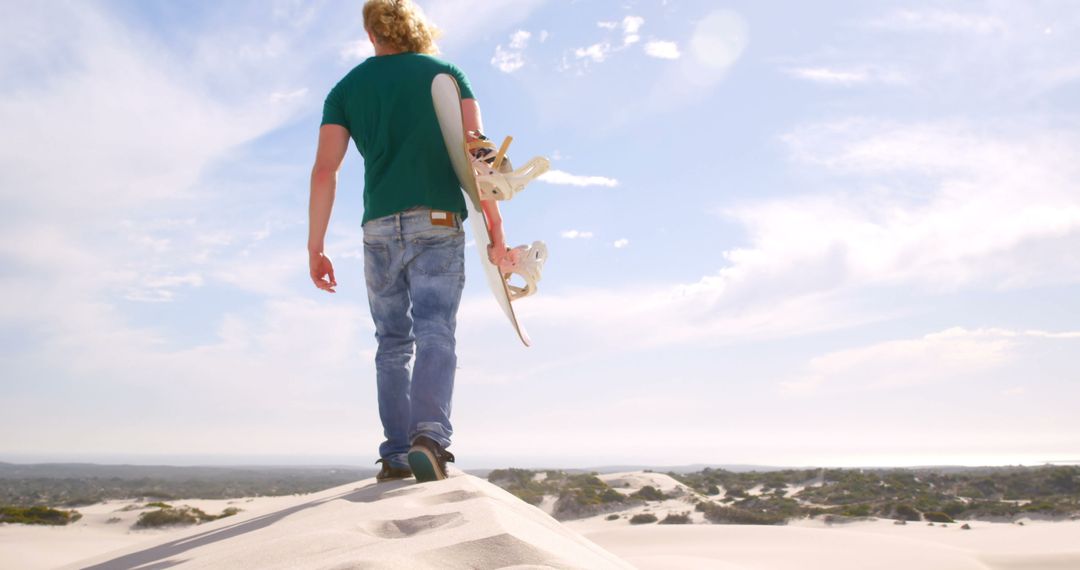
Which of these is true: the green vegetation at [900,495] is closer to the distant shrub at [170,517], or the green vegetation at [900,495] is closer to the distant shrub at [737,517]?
the distant shrub at [737,517]

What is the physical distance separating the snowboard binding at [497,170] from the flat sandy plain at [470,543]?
142cm

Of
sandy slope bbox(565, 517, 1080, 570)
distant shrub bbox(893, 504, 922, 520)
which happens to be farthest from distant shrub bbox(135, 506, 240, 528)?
distant shrub bbox(893, 504, 922, 520)

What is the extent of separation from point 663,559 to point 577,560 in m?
4.13

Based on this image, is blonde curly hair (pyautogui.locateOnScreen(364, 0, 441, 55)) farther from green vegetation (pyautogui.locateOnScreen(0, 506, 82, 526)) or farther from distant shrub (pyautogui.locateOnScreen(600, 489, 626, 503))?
distant shrub (pyautogui.locateOnScreen(600, 489, 626, 503))

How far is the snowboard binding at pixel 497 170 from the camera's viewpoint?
363 cm

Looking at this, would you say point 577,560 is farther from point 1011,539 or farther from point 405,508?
point 1011,539

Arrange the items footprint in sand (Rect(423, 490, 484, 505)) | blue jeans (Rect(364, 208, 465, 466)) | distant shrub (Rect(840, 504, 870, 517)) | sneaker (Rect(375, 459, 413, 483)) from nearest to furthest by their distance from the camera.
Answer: footprint in sand (Rect(423, 490, 484, 505)), blue jeans (Rect(364, 208, 465, 466)), sneaker (Rect(375, 459, 413, 483)), distant shrub (Rect(840, 504, 870, 517))

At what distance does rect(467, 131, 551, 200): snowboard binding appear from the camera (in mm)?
3631

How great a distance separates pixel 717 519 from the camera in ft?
36.9

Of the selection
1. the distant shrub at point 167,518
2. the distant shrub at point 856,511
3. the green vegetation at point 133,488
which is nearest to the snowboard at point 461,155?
the green vegetation at point 133,488

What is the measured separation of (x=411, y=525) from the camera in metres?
1.98

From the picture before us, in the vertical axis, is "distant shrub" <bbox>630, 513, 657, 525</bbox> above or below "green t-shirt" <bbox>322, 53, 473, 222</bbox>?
below

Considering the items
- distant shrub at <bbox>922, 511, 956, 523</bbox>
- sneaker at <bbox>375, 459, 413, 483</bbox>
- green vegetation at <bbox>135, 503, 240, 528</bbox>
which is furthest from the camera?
distant shrub at <bbox>922, 511, 956, 523</bbox>

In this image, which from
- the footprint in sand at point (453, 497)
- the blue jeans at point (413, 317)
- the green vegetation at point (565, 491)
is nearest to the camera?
the footprint in sand at point (453, 497)
